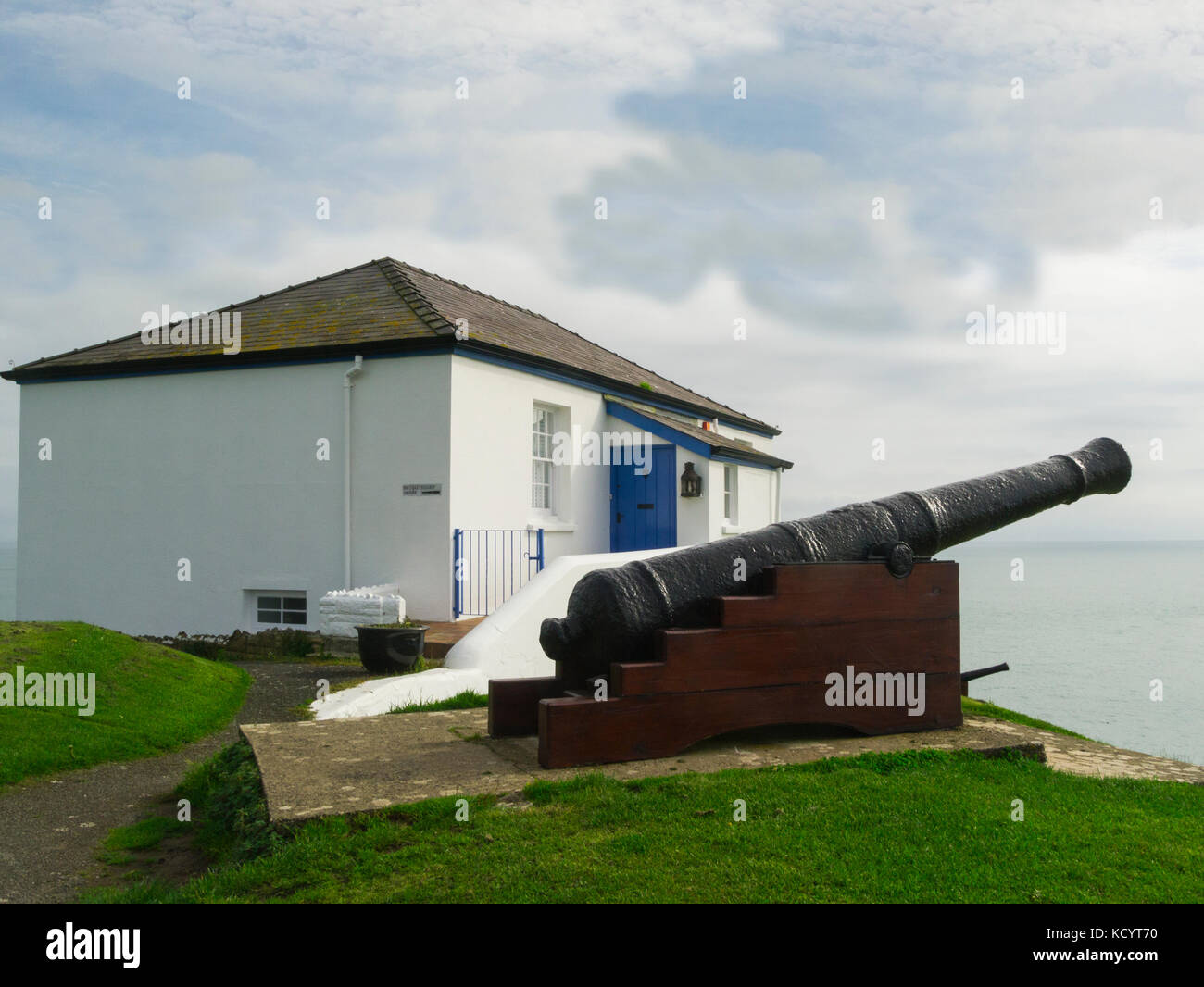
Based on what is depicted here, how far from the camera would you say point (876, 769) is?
4641 mm

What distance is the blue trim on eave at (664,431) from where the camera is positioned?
52.8ft

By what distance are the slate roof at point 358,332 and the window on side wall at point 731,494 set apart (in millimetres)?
2192

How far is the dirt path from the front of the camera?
14.5ft

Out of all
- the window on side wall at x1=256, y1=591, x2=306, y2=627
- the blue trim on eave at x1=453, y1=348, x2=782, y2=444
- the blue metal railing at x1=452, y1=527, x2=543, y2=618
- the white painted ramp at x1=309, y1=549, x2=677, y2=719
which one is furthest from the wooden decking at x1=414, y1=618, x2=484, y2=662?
the blue trim on eave at x1=453, y1=348, x2=782, y2=444

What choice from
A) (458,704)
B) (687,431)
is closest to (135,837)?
(458,704)

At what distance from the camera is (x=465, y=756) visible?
497 centimetres

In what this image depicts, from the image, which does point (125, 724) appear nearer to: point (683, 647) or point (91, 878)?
point (91, 878)

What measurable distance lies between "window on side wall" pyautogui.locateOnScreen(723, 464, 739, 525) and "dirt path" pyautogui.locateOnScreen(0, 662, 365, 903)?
11.5m

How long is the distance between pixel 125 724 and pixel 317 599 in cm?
579

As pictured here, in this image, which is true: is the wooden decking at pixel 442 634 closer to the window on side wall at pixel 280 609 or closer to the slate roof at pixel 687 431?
the window on side wall at pixel 280 609

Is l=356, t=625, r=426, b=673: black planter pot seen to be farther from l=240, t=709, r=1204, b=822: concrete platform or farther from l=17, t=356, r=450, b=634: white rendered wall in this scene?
l=240, t=709, r=1204, b=822: concrete platform

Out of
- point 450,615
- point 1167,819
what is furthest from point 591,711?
point 450,615

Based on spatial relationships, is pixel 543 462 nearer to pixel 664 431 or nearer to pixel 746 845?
pixel 664 431

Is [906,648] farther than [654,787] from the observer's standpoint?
Yes
